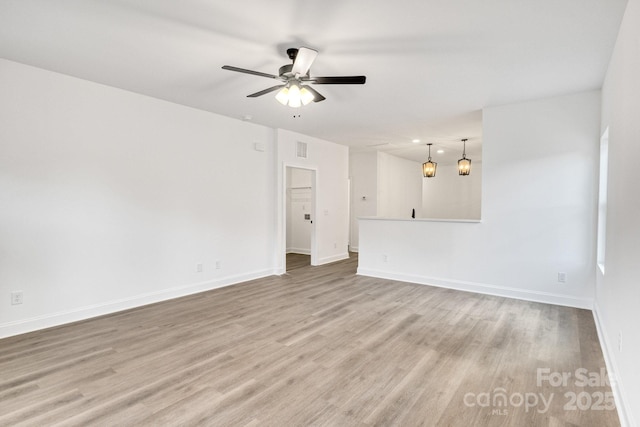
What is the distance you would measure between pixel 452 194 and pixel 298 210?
568cm

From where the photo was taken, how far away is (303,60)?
2.61 metres

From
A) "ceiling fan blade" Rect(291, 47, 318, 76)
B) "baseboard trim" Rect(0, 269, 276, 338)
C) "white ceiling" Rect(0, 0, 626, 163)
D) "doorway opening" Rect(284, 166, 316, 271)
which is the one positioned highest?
"white ceiling" Rect(0, 0, 626, 163)

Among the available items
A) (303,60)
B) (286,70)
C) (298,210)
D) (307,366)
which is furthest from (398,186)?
(307,366)

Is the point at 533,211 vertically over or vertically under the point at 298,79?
under

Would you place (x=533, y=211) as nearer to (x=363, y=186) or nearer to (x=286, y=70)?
(x=286, y=70)

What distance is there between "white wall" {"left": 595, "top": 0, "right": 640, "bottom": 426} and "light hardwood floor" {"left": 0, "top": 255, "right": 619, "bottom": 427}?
0.28 meters

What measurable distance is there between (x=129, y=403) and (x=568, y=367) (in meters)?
3.27

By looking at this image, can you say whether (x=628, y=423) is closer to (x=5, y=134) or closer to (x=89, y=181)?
Result: (x=89, y=181)

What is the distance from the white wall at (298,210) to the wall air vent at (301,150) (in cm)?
182

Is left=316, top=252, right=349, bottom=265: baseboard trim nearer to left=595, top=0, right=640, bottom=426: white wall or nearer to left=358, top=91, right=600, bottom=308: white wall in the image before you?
left=358, top=91, right=600, bottom=308: white wall

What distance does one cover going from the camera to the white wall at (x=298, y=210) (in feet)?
27.3

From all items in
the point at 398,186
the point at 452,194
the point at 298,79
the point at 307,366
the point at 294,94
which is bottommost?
the point at 307,366

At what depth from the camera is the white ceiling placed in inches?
90.0

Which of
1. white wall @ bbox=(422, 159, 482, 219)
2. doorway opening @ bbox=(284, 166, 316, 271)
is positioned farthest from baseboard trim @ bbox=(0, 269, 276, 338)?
white wall @ bbox=(422, 159, 482, 219)
